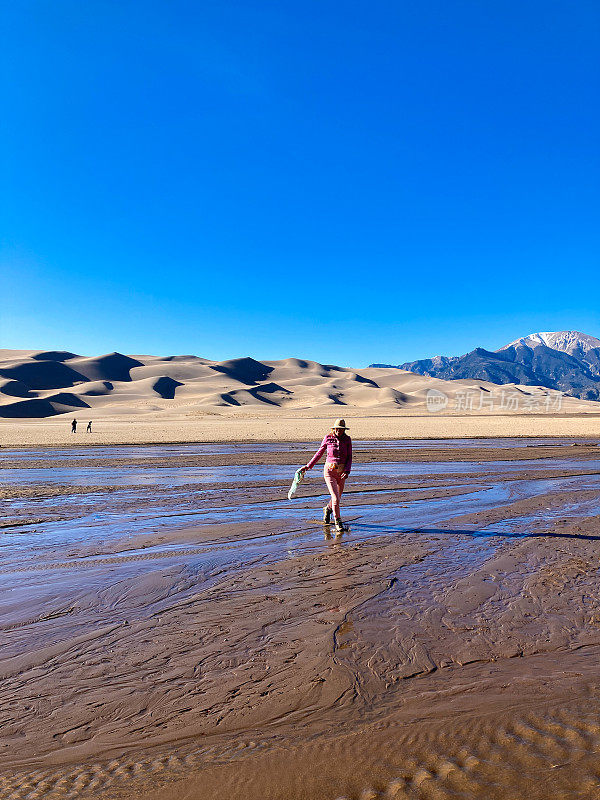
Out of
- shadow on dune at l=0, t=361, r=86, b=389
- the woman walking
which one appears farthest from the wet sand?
shadow on dune at l=0, t=361, r=86, b=389

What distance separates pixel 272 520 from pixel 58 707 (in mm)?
6720

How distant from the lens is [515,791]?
282 centimetres

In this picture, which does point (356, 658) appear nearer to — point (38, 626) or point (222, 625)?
point (222, 625)

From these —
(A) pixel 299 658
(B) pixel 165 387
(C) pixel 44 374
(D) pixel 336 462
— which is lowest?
(A) pixel 299 658

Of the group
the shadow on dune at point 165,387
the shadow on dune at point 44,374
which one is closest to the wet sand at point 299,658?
the shadow on dune at point 165,387

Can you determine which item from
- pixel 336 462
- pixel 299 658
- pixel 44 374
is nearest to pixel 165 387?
pixel 44 374

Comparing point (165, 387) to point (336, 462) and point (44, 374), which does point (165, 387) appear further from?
point (336, 462)

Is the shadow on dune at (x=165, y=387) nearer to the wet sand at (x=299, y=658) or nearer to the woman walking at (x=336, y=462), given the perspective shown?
the woman walking at (x=336, y=462)

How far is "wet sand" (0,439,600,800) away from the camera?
3018 millimetres

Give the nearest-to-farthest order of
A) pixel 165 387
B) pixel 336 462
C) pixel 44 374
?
pixel 336 462
pixel 165 387
pixel 44 374

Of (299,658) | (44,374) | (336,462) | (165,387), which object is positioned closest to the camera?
(299,658)

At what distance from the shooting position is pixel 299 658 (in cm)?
438

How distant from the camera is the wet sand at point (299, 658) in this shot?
119 inches

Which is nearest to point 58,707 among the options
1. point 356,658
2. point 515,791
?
point 356,658
